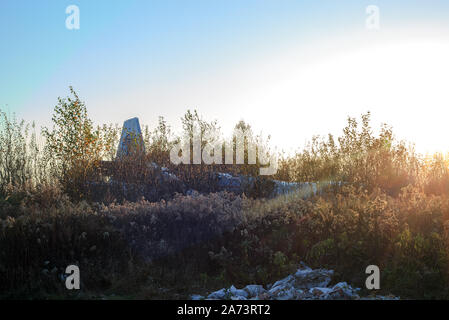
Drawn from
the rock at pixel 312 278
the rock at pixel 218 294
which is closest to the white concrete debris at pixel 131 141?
the rock at pixel 218 294

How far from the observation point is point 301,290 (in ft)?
14.9

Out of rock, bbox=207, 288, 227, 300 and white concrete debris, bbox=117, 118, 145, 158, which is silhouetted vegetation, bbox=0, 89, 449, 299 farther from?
white concrete debris, bbox=117, 118, 145, 158

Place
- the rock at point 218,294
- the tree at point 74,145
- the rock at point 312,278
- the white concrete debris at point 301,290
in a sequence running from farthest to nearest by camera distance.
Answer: the tree at point 74,145, the rock at point 312,278, the rock at point 218,294, the white concrete debris at point 301,290

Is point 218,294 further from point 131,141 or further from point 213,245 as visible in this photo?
point 131,141

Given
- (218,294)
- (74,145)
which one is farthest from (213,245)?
(74,145)

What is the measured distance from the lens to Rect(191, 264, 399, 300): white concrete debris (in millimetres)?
4176

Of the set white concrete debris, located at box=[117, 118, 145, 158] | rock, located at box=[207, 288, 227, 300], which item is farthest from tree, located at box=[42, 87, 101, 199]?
rock, located at box=[207, 288, 227, 300]

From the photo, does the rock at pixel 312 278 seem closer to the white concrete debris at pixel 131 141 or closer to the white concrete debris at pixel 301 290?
the white concrete debris at pixel 301 290

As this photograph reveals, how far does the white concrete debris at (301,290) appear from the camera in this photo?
4.18 m

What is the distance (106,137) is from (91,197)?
2422 mm

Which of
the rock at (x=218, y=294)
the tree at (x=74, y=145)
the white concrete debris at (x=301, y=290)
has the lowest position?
the rock at (x=218, y=294)
